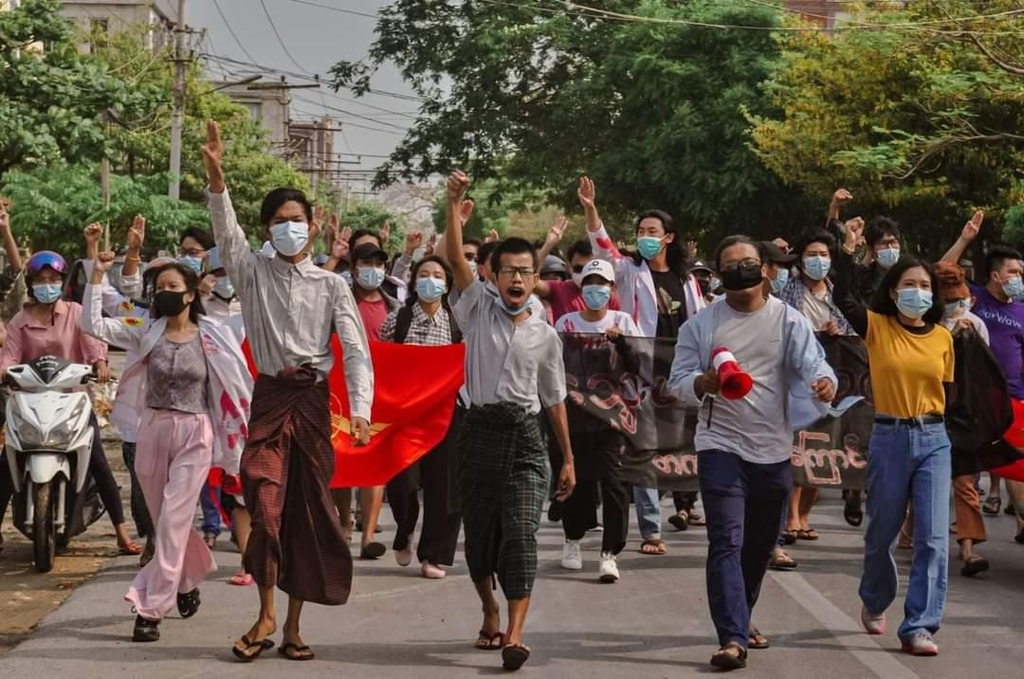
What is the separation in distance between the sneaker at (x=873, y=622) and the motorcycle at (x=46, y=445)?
15.6 ft

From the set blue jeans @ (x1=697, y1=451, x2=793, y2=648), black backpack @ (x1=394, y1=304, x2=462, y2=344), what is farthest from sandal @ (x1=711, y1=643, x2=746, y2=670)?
black backpack @ (x1=394, y1=304, x2=462, y2=344)

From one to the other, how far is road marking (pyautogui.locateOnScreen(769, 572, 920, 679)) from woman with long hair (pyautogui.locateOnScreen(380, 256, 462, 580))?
6.57 ft

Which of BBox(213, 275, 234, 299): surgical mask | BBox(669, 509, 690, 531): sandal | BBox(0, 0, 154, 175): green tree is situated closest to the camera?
BBox(213, 275, 234, 299): surgical mask

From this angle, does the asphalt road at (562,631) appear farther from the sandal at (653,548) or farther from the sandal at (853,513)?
the sandal at (853,513)

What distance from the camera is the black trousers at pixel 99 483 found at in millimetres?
10641

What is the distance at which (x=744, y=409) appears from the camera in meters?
7.63

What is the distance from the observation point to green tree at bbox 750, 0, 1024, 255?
24516 mm

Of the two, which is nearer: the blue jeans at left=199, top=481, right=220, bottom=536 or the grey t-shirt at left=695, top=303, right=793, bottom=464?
the grey t-shirt at left=695, top=303, right=793, bottom=464

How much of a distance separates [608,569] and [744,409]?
253 cm

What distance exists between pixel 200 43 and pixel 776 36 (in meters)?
17.3

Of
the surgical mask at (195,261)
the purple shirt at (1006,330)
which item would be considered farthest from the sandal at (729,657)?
the surgical mask at (195,261)

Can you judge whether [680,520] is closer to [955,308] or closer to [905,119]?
[955,308]

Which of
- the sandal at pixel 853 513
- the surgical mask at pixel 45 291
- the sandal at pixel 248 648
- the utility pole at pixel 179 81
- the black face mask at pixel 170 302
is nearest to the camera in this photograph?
the sandal at pixel 248 648

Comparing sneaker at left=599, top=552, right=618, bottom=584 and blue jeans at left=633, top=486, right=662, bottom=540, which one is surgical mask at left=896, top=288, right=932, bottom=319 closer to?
sneaker at left=599, top=552, right=618, bottom=584
